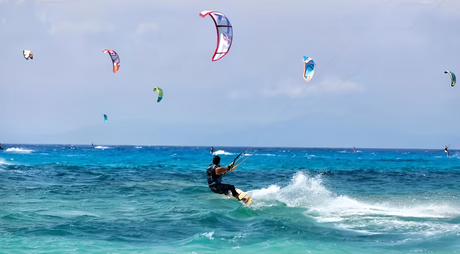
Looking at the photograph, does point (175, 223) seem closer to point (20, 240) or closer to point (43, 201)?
point (20, 240)

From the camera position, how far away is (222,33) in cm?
1391

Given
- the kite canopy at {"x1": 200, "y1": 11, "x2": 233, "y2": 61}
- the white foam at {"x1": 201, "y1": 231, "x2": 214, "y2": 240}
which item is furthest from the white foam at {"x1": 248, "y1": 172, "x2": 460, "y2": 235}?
the kite canopy at {"x1": 200, "y1": 11, "x2": 233, "y2": 61}

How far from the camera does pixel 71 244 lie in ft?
32.9

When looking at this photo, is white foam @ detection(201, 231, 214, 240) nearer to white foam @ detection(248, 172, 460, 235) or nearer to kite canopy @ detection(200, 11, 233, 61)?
white foam @ detection(248, 172, 460, 235)

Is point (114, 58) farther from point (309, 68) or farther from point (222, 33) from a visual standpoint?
point (222, 33)

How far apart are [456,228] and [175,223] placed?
21.7 feet

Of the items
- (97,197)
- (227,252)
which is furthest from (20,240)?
(97,197)

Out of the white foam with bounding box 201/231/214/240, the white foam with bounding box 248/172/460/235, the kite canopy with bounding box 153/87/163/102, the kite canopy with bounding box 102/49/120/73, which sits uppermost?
the kite canopy with bounding box 102/49/120/73

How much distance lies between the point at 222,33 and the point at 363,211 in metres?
6.43

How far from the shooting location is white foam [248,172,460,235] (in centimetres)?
1189

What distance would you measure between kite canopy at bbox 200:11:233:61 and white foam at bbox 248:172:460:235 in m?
4.98

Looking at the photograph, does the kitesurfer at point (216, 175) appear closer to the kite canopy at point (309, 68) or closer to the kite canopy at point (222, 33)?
the kite canopy at point (222, 33)

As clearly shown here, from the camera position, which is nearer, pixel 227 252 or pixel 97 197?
pixel 227 252

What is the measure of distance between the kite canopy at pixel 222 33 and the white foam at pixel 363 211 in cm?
498
